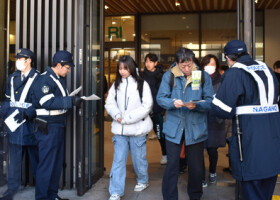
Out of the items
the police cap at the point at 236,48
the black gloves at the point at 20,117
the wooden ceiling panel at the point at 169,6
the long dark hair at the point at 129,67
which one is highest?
the wooden ceiling panel at the point at 169,6

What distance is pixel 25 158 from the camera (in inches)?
193

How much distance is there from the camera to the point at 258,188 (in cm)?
317

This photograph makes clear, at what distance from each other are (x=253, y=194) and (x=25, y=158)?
3.12m

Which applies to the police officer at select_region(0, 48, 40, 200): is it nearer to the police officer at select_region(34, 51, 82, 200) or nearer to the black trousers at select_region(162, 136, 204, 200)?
the police officer at select_region(34, 51, 82, 200)

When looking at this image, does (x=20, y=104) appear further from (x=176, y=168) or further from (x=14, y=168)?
(x=176, y=168)

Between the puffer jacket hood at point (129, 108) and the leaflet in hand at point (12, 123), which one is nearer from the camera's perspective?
the leaflet in hand at point (12, 123)

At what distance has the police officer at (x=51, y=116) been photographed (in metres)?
3.99

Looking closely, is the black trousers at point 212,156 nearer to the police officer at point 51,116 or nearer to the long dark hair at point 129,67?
the long dark hair at point 129,67

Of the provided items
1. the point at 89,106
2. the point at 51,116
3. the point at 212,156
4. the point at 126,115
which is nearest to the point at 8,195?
the point at 51,116

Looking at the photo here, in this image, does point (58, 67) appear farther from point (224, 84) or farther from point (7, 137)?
point (224, 84)

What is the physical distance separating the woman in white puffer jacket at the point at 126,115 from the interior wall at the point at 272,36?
792cm

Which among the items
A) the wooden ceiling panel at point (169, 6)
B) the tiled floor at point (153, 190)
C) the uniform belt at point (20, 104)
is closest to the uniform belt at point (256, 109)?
the tiled floor at point (153, 190)

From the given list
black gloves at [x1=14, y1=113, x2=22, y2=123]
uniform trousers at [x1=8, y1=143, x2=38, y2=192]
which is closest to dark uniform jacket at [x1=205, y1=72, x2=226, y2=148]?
black gloves at [x1=14, y1=113, x2=22, y2=123]

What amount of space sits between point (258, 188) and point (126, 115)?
1.80 meters
